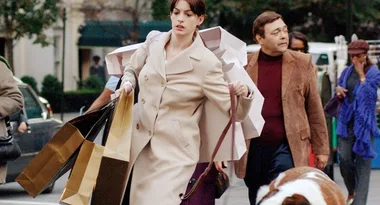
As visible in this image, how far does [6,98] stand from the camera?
26.0ft

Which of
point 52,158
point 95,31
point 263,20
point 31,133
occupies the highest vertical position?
point 263,20

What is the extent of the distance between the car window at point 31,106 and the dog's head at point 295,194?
942 centimetres

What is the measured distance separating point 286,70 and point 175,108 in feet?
5.55

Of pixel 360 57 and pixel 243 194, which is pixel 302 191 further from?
pixel 243 194

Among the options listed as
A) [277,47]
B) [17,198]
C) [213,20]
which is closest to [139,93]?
[277,47]

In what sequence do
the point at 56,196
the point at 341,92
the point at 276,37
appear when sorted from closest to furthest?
the point at 276,37 → the point at 341,92 → the point at 56,196

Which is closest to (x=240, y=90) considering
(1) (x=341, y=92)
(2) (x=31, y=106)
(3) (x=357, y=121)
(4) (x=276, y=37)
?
(4) (x=276, y=37)

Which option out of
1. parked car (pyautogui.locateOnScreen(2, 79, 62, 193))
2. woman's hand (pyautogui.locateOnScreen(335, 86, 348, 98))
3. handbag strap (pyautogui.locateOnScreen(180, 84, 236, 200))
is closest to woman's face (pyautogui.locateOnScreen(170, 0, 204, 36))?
handbag strap (pyautogui.locateOnScreen(180, 84, 236, 200))

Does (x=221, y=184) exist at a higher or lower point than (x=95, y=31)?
higher

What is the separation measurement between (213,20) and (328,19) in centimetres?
415

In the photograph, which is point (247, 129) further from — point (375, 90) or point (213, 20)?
point (213, 20)

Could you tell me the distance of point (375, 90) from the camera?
12.5 meters

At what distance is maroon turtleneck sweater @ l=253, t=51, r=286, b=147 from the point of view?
7.94 meters

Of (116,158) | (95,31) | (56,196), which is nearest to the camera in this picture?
(116,158)
